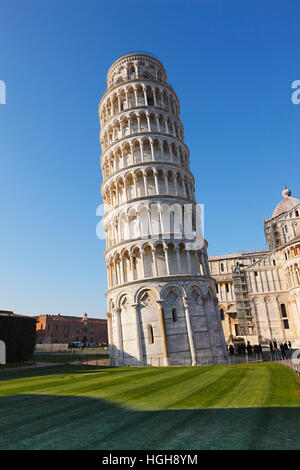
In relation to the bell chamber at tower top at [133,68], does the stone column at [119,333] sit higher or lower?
lower

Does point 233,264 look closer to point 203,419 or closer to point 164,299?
point 164,299

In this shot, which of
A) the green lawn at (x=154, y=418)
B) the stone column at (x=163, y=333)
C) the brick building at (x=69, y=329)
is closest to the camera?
the green lawn at (x=154, y=418)

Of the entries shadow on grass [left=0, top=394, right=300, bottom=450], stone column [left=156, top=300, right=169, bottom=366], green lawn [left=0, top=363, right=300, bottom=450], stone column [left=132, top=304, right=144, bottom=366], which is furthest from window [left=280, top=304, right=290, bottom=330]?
shadow on grass [left=0, top=394, right=300, bottom=450]

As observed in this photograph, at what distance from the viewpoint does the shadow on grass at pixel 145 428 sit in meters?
5.77

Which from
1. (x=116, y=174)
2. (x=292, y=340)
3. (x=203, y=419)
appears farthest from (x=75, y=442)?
(x=292, y=340)

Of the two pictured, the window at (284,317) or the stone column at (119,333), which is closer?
the stone column at (119,333)

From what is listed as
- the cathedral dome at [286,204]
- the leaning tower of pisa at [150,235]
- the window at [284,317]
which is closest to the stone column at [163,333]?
the leaning tower of pisa at [150,235]

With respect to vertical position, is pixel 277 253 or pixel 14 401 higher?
pixel 277 253

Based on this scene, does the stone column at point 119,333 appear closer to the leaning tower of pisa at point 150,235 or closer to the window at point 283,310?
the leaning tower of pisa at point 150,235

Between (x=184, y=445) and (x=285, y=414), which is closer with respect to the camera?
(x=184, y=445)

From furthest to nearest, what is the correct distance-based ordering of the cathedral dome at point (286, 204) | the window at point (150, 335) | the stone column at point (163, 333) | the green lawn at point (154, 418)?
the cathedral dome at point (286, 204), the window at point (150, 335), the stone column at point (163, 333), the green lawn at point (154, 418)

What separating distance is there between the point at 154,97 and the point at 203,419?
125 feet

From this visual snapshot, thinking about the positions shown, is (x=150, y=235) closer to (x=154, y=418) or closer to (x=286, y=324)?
(x=154, y=418)

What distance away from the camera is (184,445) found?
567 centimetres
